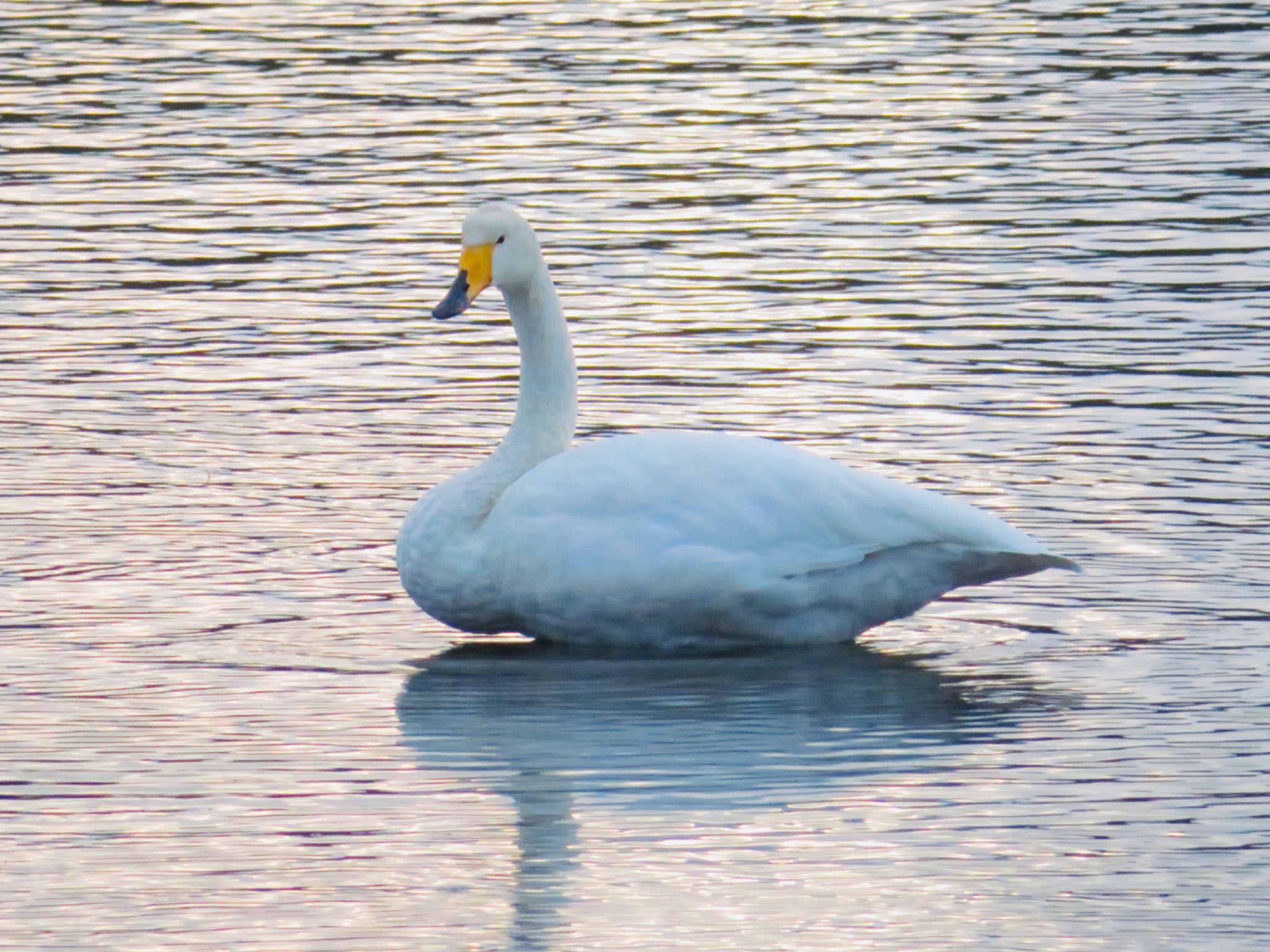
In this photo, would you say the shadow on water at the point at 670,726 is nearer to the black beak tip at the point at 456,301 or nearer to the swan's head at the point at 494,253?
the black beak tip at the point at 456,301

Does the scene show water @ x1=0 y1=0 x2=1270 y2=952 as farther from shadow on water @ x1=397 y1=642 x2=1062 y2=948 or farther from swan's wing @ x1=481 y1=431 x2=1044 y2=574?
swan's wing @ x1=481 y1=431 x2=1044 y2=574

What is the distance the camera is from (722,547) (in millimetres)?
8039

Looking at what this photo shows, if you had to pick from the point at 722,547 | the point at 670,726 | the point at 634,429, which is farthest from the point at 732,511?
the point at 634,429

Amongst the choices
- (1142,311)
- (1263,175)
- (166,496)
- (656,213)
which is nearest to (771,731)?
(166,496)

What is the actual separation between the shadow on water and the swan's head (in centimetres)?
119

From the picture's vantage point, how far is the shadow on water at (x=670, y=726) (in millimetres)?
6656

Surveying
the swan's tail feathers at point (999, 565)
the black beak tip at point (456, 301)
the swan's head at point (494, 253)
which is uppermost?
the swan's head at point (494, 253)

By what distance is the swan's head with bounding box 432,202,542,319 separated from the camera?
873 cm

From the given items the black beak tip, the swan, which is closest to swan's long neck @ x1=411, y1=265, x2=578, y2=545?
the black beak tip

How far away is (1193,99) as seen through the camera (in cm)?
1958

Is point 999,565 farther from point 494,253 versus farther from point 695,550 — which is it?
point 494,253

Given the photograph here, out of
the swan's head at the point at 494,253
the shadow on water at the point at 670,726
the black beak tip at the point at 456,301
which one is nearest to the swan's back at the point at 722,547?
the shadow on water at the point at 670,726

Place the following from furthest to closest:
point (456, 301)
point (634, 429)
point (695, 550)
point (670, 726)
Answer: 1. point (634, 429)
2. point (456, 301)
3. point (695, 550)
4. point (670, 726)

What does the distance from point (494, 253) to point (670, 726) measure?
2.10 m
